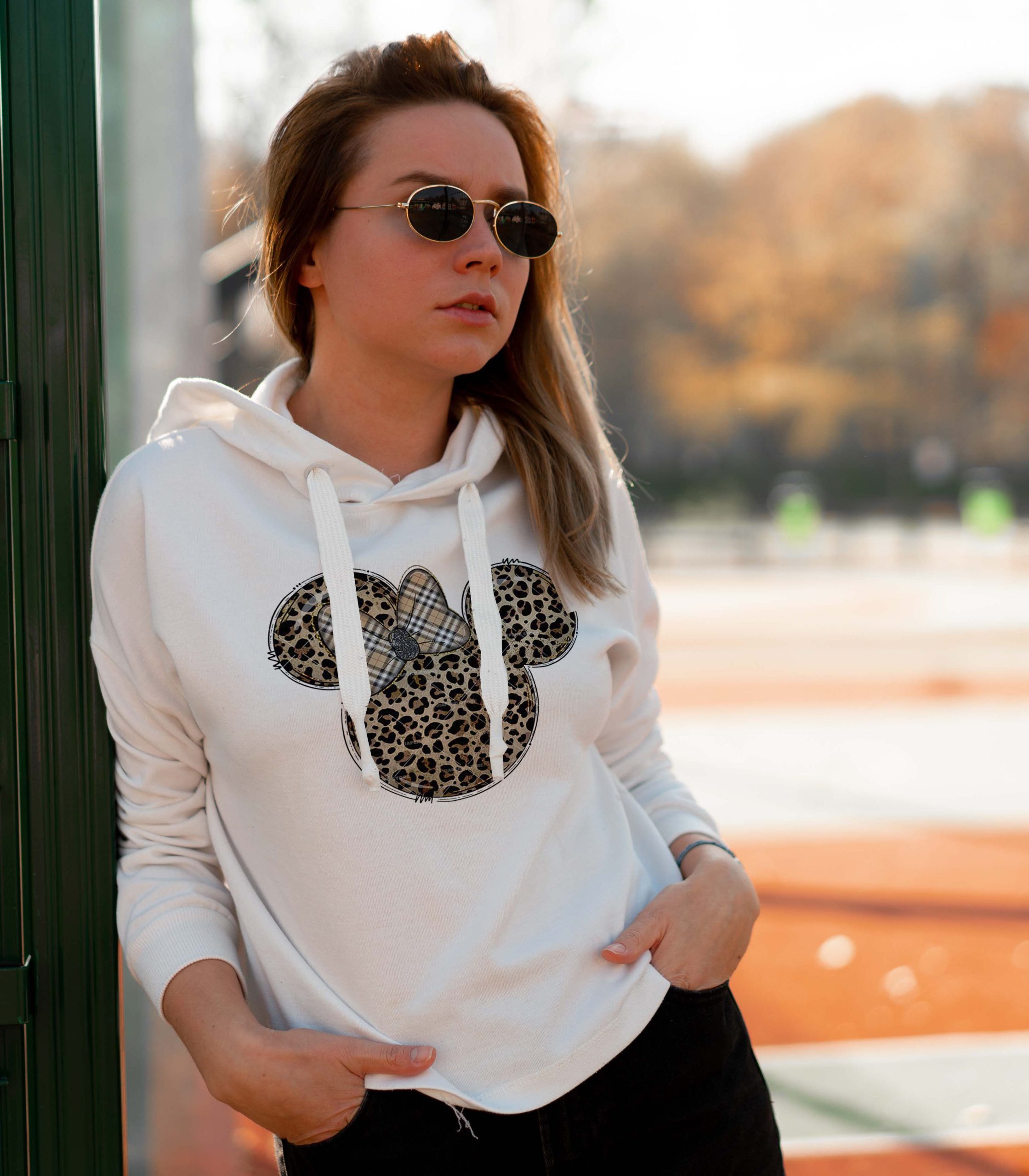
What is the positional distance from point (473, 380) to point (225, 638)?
0.62 meters

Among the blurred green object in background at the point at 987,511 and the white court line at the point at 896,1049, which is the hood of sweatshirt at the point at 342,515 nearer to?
the white court line at the point at 896,1049

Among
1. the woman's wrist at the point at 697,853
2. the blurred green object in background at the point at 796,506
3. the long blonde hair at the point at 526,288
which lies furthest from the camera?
the blurred green object in background at the point at 796,506

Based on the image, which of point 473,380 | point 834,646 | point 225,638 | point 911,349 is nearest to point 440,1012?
point 225,638

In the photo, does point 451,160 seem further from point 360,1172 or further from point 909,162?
point 909,162

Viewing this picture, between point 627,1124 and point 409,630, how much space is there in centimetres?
65

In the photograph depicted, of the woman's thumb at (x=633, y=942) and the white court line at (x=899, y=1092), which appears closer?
the woman's thumb at (x=633, y=942)

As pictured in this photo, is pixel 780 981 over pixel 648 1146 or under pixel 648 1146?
under

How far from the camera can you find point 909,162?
39031 mm

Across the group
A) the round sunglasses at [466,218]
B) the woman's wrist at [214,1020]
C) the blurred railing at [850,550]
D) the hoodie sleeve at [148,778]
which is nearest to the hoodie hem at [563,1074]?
the woman's wrist at [214,1020]

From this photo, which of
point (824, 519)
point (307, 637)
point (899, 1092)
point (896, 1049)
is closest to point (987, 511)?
point (824, 519)

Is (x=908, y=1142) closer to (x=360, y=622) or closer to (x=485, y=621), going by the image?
(x=485, y=621)

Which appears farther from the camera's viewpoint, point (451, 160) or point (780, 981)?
point (780, 981)

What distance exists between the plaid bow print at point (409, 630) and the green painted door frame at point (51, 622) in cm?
35

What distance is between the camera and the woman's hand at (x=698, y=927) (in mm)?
1547
